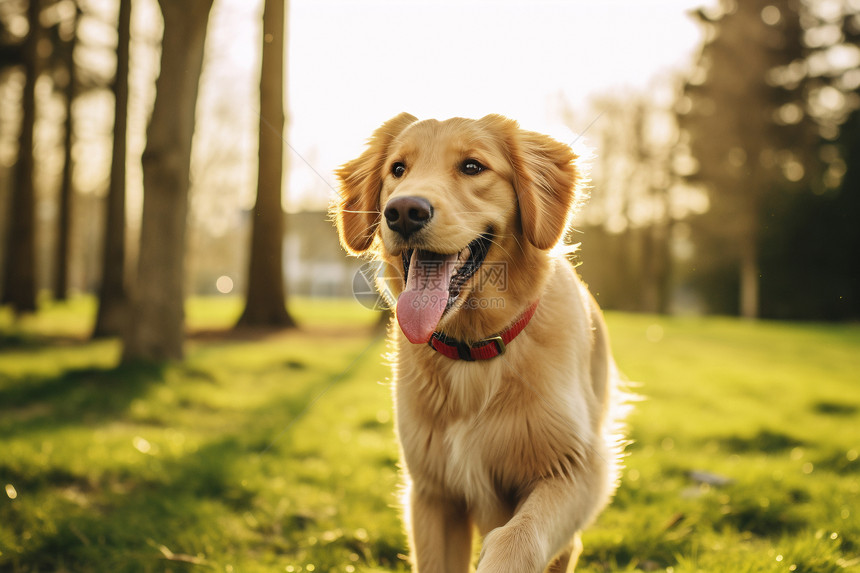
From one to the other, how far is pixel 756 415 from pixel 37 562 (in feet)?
20.9

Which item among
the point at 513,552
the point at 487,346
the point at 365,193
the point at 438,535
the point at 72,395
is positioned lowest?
the point at 72,395

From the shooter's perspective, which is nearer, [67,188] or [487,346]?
[487,346]

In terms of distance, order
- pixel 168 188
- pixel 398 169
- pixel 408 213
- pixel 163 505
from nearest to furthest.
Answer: pixel 408 213 → pixel 398 169 → pixel 163 505 → pixel 168 188

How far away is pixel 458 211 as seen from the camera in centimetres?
251

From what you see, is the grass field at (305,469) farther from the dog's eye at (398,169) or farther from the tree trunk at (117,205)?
the dog's eye at (398,169)

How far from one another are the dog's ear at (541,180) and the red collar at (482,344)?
1.02 ft

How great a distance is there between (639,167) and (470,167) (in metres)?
22.1

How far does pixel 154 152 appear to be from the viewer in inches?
289

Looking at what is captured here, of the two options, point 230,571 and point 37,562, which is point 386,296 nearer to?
point 230,571

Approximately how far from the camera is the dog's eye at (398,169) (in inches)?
113

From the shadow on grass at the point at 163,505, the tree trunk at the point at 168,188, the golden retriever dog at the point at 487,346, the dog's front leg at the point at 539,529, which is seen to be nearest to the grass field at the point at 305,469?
the shadow on grass at the point at 163,505

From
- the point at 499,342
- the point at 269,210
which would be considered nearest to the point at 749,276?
the point at 269,210

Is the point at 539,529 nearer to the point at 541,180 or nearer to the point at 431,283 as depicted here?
the point at 431,283

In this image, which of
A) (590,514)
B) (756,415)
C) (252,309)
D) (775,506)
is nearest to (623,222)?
(252,309)
